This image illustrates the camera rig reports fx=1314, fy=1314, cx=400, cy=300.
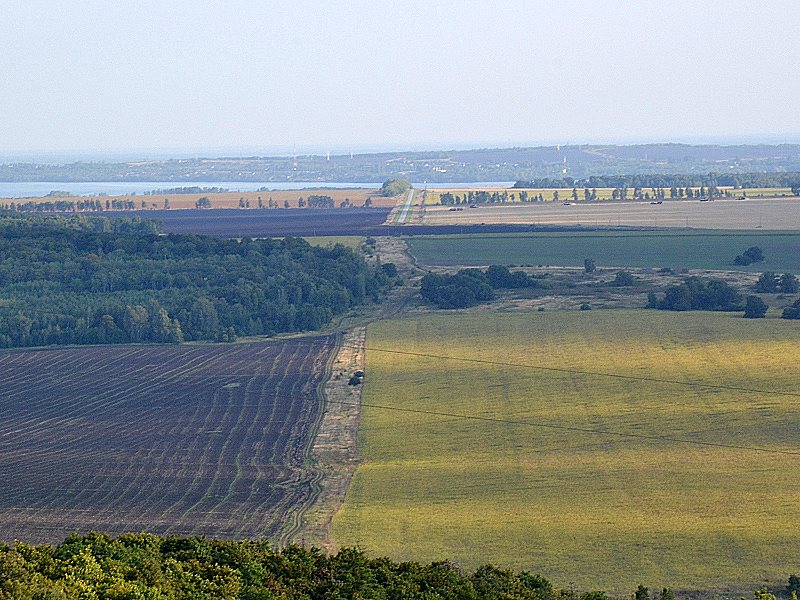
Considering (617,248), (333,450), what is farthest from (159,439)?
(617,248)

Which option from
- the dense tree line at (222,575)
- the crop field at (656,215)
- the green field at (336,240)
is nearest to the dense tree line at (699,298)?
the green field at (336,240)

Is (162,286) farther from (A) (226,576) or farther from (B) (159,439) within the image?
(A) (226,576)

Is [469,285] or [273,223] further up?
[469,285]

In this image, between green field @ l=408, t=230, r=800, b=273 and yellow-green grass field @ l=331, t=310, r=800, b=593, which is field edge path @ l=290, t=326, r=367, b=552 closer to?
yellow-green grass field @ l=331, t=310, r=800, b=593

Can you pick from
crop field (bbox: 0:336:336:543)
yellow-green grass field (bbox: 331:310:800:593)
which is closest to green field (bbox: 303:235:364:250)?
crop field (bbox: 0:336:336:543)

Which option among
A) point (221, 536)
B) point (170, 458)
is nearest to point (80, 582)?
point (221, 536)

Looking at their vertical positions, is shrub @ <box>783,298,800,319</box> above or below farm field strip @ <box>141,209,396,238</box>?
above
